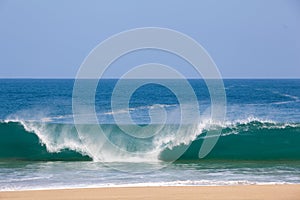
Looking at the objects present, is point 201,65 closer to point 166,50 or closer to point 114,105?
point 166,50

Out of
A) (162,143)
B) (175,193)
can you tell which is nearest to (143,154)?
(162,143)

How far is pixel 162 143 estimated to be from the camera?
1427cm

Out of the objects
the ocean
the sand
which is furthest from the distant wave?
the sand

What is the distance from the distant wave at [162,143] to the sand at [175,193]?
440 centimetres

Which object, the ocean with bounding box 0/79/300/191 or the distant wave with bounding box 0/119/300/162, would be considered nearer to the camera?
the ocean with bounding box 0/79/300/191

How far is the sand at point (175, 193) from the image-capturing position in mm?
7445

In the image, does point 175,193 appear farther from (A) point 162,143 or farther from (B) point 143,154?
(A) point 162,143

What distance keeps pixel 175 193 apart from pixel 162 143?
6.58 metres

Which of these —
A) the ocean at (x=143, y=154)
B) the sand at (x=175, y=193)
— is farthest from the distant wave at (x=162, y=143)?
the sand at (x=175, y=193)

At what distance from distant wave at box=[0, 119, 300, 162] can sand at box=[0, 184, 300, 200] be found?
4403 mm

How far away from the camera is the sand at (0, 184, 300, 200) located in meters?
7.45

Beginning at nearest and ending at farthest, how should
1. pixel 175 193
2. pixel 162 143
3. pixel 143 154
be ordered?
1. pixel 175 193
2. pixel 143 154
3. pixel 162 143

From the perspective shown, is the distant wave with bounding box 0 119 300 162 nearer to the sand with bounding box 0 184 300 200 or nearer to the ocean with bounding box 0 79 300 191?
the ocean with bounding box 0 79 300 191

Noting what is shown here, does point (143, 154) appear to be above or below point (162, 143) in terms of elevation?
below
